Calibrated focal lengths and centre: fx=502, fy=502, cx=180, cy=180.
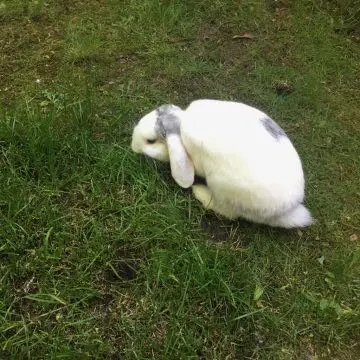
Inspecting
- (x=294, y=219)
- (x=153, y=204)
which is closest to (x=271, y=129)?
(x=294, y=219)

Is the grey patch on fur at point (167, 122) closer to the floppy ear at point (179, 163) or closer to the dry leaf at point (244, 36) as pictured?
the floppy ear at point (179, 163)

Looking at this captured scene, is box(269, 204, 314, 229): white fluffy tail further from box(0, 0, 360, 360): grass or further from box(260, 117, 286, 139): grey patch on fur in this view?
box(260, 117, 286, 139): grey patch on fur

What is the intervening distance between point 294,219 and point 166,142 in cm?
84

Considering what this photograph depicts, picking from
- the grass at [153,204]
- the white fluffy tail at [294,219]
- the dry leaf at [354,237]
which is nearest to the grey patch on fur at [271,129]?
the white fluffy tail at [294,219]

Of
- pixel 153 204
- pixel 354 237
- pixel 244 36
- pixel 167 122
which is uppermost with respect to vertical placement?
pixel 167 122

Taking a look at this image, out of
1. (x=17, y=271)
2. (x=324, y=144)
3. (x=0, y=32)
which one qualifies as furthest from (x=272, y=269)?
(x=0, y=32)

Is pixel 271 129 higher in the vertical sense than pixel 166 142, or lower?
higher

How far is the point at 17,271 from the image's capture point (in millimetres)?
2508

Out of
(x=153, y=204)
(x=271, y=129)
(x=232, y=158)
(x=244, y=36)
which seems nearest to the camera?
(x=232, y=158)

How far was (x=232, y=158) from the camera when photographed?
8.58 ft

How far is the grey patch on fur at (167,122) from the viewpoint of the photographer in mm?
2863

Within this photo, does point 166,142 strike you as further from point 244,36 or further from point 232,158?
point 244,36

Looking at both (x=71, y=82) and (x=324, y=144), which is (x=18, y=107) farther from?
(x=324, y=144)

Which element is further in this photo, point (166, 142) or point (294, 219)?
point (166, 142)
